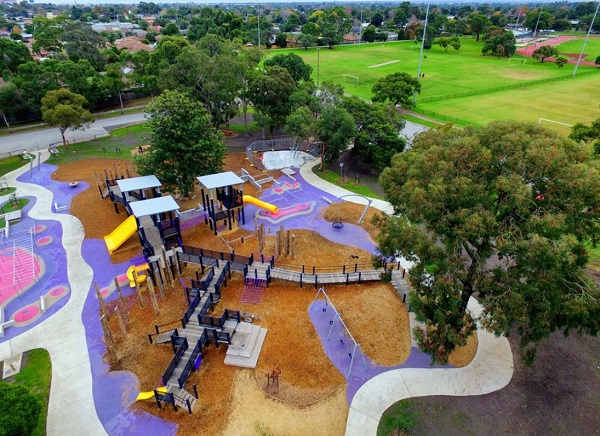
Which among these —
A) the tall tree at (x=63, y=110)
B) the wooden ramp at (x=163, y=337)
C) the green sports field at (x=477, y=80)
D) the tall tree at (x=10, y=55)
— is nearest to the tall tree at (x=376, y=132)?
the green sports field at (x=477, y=80)

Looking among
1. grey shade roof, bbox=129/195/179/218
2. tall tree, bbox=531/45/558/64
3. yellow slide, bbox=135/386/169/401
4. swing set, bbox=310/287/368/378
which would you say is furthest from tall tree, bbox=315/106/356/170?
tall tree, bbox=531/45/558/64

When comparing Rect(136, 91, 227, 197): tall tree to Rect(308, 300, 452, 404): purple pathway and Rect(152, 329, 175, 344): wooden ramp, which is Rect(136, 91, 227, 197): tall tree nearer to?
Rect(152, 329, 175, 344): wooden ramp

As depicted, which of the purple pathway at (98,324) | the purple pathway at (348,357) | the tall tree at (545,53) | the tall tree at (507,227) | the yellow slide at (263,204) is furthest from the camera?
the tall tree at (545,53)

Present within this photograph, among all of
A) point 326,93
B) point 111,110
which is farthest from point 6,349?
point 111,110

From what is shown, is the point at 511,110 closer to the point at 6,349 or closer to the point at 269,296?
the point at 269,296

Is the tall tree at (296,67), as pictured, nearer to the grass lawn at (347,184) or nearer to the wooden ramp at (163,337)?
the grass lawn at (347,184)

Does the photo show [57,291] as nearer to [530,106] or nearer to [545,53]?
[530,106]
